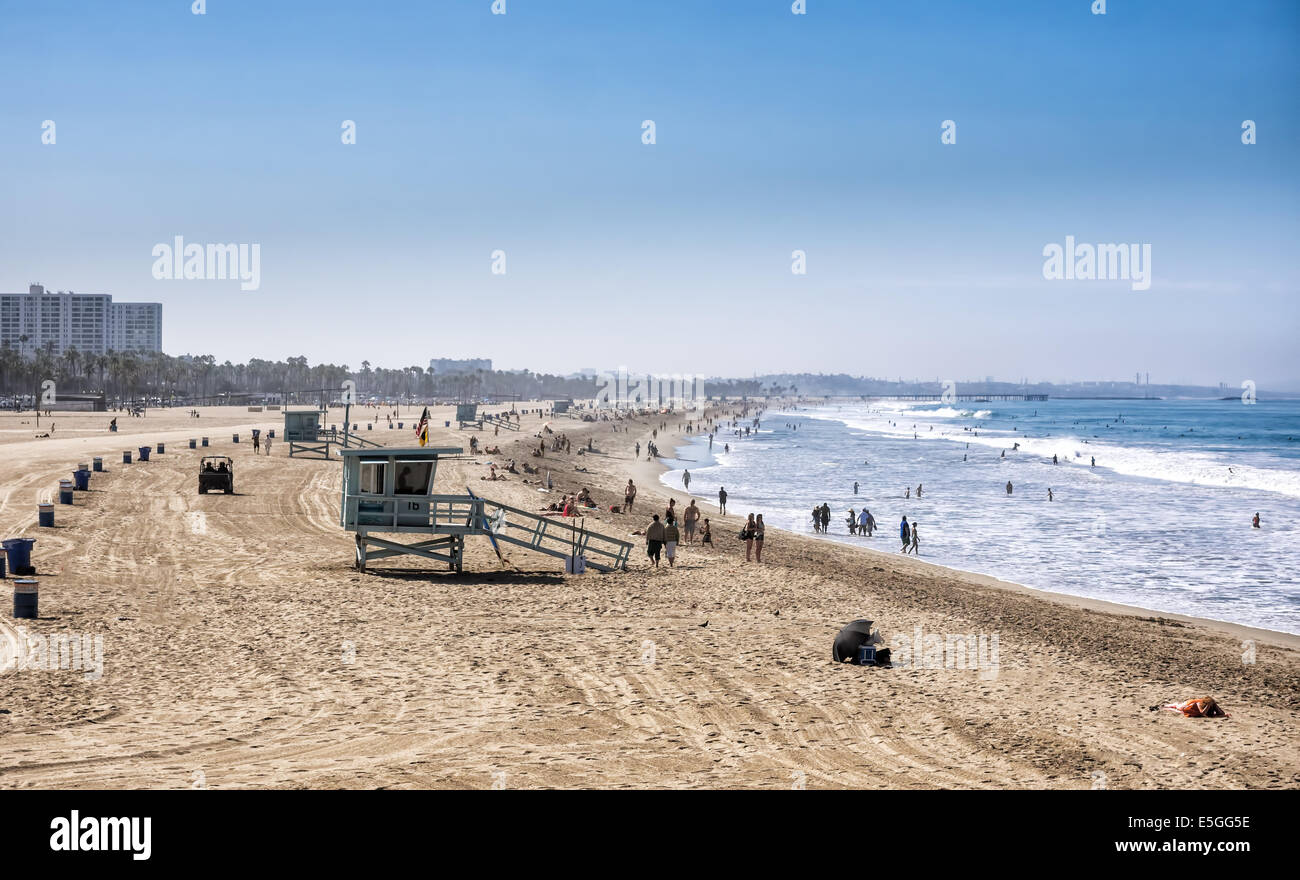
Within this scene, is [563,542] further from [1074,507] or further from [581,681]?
[1074,507]

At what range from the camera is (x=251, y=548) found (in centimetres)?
2506

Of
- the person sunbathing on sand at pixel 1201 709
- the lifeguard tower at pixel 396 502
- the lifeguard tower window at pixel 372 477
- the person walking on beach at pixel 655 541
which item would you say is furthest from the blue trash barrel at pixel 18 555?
the person sunbathing on sand at pixel 1201 709

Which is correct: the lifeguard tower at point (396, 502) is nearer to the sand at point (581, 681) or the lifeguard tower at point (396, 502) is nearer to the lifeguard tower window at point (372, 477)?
the lifeguard tower window at point (372, 477)

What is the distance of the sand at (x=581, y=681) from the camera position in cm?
1004

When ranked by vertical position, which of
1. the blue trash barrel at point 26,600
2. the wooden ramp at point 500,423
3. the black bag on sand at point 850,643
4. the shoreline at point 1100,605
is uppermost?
the wooden ramp at point 500,423

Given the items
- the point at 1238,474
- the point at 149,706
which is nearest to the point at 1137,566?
the point at 149,706

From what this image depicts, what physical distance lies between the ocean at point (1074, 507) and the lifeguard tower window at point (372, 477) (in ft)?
43.9

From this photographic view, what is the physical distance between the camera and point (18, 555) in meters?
19.6

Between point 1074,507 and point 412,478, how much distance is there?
39071mm

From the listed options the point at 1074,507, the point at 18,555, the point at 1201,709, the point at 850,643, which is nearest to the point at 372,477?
the point at 18,555

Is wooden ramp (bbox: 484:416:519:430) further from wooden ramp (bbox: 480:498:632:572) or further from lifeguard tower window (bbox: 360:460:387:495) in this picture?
lifeguard tower window (bbox: 360:460:387:495)

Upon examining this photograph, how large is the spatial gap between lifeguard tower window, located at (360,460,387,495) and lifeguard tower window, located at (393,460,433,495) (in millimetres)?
376

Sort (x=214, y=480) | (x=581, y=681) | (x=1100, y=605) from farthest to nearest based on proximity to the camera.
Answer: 1. (x=214, y=480)
2. (x=1100, y=605)
3. (x=581, y=681)
